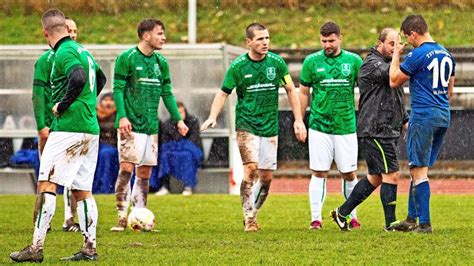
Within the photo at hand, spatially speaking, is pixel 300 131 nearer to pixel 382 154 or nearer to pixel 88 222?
pixel 382 154

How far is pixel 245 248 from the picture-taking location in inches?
457

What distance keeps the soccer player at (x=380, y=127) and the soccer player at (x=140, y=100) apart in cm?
212

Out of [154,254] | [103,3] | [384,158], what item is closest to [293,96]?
[384,158]

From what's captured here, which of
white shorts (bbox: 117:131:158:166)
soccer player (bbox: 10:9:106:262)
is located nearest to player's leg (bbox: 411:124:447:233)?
white shorts (bbox: 117:131:158:166)

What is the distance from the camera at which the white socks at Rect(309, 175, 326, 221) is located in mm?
14039

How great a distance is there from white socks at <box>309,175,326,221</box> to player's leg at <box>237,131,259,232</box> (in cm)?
70

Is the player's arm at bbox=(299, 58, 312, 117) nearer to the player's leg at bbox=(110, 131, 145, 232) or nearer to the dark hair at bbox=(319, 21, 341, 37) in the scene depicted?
the dark hair at bbox=(319, 21, 341, 37)

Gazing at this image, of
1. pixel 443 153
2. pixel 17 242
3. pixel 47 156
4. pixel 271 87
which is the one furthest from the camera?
pixel 443 153

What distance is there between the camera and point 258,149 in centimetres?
1387

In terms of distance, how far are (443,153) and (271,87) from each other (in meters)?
12.8

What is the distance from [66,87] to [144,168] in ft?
12.3

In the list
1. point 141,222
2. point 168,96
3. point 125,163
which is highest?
point 168,96

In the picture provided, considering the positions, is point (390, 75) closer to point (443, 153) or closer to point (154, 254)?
point (154, 254)

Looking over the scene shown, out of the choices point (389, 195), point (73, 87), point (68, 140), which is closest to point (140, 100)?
point (389, 195)
